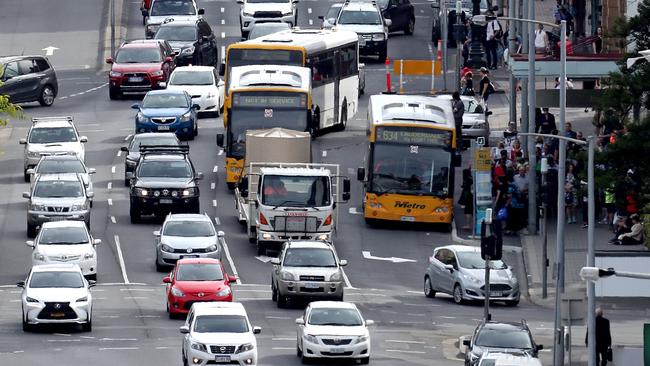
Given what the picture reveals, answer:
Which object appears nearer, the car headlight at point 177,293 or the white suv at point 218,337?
the white suv at point 218,337

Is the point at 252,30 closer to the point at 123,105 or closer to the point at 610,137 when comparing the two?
the point at 123,105

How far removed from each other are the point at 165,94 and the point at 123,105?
25.4 feet

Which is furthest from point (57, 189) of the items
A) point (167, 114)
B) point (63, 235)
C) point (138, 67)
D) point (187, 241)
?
point (138, 67)

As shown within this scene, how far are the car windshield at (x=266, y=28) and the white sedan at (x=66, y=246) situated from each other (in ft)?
89.0

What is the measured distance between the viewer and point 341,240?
5878 centimetres

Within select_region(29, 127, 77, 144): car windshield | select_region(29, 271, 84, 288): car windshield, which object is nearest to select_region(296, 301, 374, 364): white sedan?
select_region(29, 271, 84, 288): car windshield

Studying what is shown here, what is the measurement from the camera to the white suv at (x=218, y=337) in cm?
4106

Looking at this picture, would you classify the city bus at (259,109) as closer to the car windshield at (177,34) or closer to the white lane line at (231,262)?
the white lane line at (231,262)

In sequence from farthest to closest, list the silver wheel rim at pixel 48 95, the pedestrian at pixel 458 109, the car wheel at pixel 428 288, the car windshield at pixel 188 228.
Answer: the silver wheel rim at pixel 48 95 < the pedestrian at pixel 458 109 < the car windshield at pixel 188 228 < the car wheel at pixel 428 288

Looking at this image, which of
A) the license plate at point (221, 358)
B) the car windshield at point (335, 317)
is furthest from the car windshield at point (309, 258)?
the license plate at point (221, 358)

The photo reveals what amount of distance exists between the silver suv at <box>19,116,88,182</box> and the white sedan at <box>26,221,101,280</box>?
10.6m

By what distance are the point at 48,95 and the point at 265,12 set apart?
13.4 m

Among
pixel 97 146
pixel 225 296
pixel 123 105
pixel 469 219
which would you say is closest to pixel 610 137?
pixel 469 219

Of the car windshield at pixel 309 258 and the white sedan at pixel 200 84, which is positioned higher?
the white sedan at pixel 200 84
